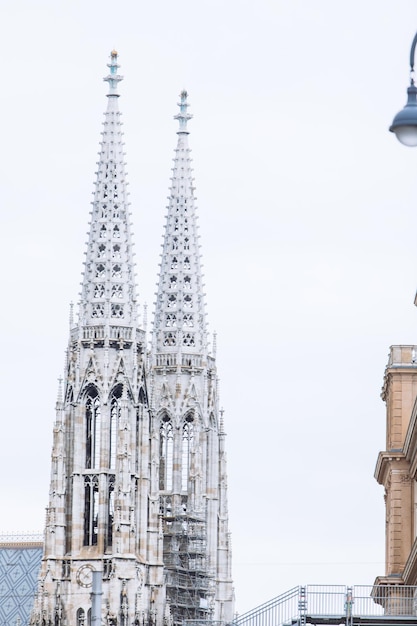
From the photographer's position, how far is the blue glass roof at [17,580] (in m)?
148

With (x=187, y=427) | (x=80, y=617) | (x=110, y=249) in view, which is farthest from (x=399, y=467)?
(x=187, y=427)

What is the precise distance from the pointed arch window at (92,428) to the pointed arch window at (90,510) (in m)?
0.99

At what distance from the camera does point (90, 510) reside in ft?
444

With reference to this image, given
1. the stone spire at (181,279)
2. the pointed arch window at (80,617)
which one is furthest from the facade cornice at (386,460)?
the stone spire at (181,279)

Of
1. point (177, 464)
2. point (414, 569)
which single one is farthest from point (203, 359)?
point (414, 569)

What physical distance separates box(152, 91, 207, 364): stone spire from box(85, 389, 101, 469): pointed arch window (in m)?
11.1

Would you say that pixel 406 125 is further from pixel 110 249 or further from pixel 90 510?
pixel 110 249

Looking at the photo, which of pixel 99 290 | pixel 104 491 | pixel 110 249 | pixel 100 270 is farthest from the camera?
pixel 99 290

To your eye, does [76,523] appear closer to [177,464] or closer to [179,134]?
[177,464]

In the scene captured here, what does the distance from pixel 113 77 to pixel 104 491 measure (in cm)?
2304

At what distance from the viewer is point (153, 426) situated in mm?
140375

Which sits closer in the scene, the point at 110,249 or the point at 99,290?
the point at 110,249

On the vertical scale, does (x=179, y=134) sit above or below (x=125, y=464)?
above

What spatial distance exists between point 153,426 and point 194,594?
978 centimetres
